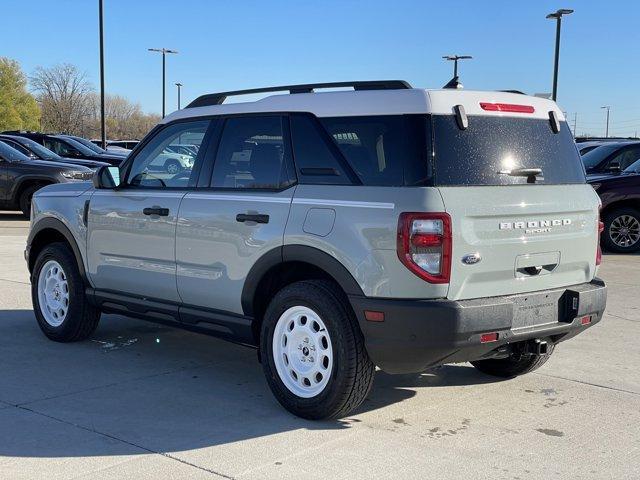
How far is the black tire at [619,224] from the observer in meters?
12.5

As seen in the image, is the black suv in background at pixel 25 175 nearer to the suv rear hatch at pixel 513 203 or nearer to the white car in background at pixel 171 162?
the white car in background at pixel 171 162

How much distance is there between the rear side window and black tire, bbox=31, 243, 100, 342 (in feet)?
9.13

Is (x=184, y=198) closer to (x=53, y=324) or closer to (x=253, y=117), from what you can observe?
(x=253, y=117)

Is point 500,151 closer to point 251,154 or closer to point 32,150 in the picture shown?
point 251,154

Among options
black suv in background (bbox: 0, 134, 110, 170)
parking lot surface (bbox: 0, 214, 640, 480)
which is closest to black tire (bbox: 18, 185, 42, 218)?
black suv in background (bbox: 0, 134, 110, 170)

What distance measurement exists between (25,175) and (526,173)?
1331cm

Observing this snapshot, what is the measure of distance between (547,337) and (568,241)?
1.93 ft

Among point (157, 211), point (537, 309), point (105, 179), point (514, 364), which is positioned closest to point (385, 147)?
point (537, 309)

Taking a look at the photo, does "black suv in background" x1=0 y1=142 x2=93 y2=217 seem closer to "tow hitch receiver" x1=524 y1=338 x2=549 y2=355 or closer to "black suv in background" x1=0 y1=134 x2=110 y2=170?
"black suv in background" x1=0 y1=134 x2=110 y2=170

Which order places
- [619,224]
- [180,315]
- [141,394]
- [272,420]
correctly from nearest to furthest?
[272,420] → [141,394] → [180,315] → [619,224]

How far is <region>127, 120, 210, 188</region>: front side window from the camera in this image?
5.48 metres

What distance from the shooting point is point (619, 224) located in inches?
495

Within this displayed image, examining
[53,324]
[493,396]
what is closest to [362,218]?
[493,396]

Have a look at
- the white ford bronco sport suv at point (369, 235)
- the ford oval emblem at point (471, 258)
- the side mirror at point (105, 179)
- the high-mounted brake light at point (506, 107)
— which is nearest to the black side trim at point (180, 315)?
the white ford bronco sport suv at point (369, 235)
